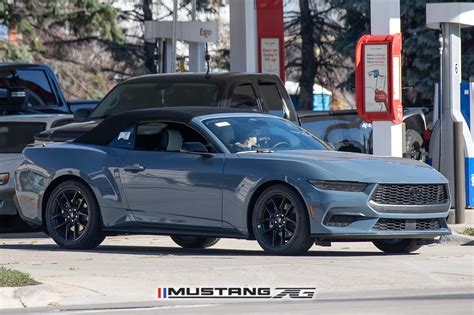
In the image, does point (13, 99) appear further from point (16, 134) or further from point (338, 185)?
point (338, 185)

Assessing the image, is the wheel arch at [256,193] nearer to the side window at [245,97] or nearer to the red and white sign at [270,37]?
the side window at [245,97]

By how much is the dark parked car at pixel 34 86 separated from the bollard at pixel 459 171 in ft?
24.4

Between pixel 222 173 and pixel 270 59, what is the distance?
1205cm

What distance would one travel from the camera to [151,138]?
14508mm

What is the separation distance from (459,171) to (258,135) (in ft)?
16.2

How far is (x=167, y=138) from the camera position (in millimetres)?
14367

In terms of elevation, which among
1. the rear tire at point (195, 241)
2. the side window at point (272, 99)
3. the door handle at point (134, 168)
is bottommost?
the rear tire at point (195, 241)

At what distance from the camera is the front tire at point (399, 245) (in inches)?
561

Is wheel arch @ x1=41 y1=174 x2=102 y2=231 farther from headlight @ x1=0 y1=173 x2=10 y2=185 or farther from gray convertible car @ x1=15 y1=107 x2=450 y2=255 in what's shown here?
headlight @ x1=0 y1=173 x2=10 y2=185

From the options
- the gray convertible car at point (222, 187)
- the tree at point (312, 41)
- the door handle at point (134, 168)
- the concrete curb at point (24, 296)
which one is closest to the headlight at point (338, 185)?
the gray convertible car at point (222, 187)

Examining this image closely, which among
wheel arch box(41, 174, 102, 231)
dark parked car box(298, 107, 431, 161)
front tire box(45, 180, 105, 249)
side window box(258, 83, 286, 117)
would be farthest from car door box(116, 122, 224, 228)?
dark parked car box(298, 107, 431, 161)

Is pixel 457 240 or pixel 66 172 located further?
pixel 457 240

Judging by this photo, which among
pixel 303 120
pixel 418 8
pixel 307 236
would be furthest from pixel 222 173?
pixel 418 8

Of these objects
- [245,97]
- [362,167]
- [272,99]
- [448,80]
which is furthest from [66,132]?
[362,167]
